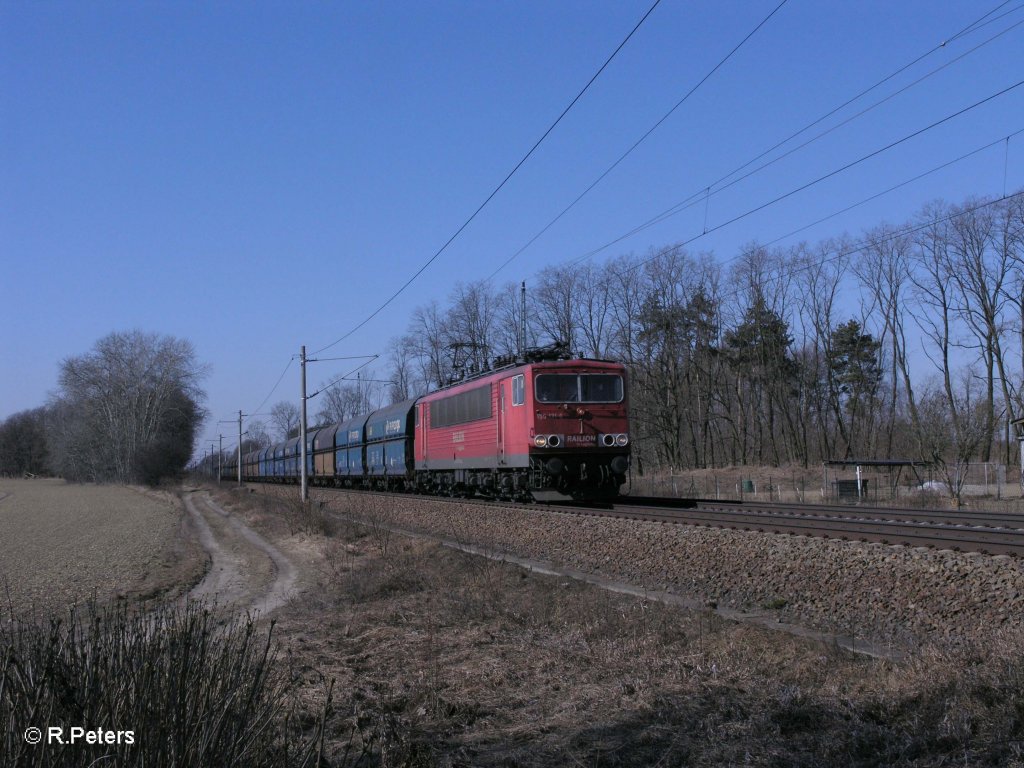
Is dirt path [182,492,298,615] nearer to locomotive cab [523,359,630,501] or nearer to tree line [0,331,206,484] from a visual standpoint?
locomotive cab [523,359,630,501]

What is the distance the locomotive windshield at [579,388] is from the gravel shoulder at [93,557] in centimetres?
871

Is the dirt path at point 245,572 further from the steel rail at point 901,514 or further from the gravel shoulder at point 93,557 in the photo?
the steel rail at point 901,514

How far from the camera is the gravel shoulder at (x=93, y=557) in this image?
15009mm

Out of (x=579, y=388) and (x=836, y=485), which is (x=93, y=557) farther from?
(x=836, y=485)

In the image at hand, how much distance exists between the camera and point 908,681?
6.32 m

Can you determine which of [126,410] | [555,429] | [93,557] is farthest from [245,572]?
[126,410]

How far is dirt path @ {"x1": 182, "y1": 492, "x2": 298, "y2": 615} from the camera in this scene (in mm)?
14477

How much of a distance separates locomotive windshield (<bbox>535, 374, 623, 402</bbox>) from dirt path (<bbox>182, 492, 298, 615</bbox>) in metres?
7.06

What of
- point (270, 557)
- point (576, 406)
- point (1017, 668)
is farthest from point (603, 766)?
point (270, 557)

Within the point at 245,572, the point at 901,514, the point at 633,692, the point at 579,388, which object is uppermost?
the point at 579,388

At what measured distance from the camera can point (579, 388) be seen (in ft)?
71.5

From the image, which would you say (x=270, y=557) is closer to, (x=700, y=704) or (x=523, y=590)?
(x=523, y=590)

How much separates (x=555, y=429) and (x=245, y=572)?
7.63 meters

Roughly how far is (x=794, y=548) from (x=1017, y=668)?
538 centimetres
